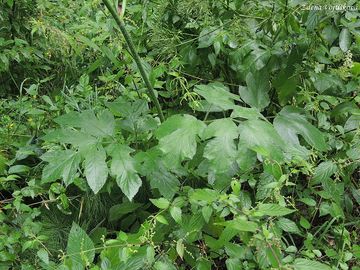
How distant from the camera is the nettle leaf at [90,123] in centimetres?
126

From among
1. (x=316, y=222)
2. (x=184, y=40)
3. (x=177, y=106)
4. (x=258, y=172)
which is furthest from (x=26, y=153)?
(x=316, y=222)

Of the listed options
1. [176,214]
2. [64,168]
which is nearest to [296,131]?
[176,214]

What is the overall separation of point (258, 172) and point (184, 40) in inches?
28.2

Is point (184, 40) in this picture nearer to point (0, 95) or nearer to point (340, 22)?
point (340, 22)

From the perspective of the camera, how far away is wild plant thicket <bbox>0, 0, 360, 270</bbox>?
1161mm

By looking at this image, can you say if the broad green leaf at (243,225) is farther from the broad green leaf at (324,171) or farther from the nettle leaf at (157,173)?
the broad green leaf at (324,171)

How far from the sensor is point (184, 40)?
6.27 ft

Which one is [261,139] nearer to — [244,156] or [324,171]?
[244,156]

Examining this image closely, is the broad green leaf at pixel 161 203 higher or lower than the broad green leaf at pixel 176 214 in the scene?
higher

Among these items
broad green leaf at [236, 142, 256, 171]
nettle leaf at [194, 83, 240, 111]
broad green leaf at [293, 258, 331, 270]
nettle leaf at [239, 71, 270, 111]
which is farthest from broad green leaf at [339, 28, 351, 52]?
broad green leaf at [293, 258, 331, 270]

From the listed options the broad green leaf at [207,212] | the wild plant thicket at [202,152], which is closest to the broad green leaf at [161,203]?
the wild plant thicket at [202,152]

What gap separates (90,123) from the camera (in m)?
1.27

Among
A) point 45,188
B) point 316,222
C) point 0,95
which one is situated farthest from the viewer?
point 0,95

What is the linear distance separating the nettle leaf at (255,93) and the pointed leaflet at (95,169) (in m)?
0.49
